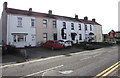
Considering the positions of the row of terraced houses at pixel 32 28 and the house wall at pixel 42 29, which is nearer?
the row of terraced houses at pixel 32 28

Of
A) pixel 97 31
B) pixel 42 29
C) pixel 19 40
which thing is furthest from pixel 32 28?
pixel 97 31

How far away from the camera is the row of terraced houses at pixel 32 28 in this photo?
1969cm

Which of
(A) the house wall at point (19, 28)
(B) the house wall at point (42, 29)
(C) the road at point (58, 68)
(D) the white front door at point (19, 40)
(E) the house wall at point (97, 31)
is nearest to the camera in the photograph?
(C) the road at point (58, 68)

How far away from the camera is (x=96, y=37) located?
3788 centimetres

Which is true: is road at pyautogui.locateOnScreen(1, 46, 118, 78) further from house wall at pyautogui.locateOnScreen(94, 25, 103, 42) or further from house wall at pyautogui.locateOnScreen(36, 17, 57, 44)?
house wall at pyautogui.locateOnScreen(94, 25, 103, 42)

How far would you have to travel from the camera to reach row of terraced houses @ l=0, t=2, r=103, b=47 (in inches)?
775

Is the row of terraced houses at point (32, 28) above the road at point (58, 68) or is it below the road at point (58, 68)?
above

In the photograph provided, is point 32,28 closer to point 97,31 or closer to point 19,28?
point 19,28

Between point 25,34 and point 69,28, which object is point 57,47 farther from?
point 69,28

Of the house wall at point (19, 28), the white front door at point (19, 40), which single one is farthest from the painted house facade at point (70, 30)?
the white front door at point (19, 40)

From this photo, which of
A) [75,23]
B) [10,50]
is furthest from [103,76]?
[75,23]

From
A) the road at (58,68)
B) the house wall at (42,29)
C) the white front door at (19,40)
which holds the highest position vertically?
the house wall at (42,29)

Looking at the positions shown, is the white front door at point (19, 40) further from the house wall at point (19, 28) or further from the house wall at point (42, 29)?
the house wall at point (42, 29)

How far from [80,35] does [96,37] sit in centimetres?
982
